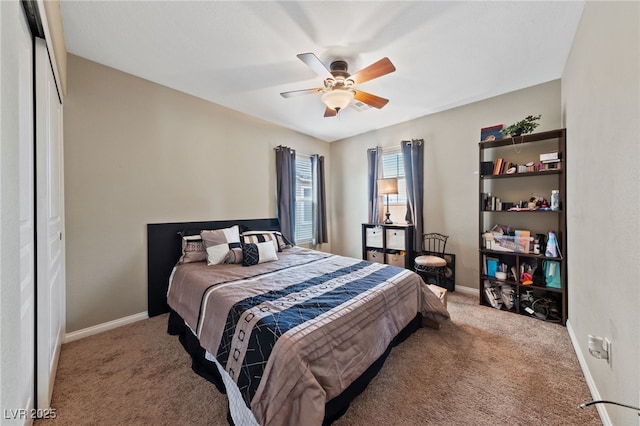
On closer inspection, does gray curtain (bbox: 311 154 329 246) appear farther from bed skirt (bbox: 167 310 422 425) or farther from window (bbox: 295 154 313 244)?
bed skirt (bbox: 167 310 422 425)

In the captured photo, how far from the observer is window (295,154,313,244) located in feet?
14.8

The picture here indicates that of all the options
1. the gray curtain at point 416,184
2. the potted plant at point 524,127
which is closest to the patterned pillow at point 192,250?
the gray curtain at point 416,184

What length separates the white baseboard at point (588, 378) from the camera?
1384mm

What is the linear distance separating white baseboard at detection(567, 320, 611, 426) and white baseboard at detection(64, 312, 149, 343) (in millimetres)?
3827

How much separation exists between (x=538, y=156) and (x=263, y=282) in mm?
3414

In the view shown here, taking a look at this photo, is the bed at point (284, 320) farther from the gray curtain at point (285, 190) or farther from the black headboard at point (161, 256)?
the gray curtain at point (285, 190)

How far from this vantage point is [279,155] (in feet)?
13.2

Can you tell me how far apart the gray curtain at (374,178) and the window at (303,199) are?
3.70ft

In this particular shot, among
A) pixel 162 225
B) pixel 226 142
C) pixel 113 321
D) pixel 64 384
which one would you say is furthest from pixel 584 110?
pixel 113 321

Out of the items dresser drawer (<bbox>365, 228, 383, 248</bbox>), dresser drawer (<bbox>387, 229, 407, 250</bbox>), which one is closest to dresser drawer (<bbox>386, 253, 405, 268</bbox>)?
dresser drawer (<bbox>387, 229, 407, 250</bbox>)

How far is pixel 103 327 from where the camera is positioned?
244cm

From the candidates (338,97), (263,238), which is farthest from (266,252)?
(338,97)

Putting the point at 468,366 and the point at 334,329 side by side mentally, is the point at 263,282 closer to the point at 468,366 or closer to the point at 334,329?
the point at 334,329

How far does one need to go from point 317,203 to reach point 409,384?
333 centimetres
